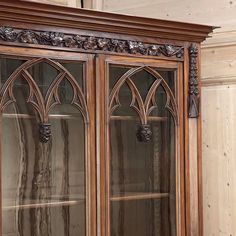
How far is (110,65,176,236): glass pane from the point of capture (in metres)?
2.41

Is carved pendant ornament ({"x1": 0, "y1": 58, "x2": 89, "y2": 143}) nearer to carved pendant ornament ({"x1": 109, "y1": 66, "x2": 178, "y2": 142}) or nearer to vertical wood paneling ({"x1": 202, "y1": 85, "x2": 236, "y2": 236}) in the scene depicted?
carved pendant ornament ({"x1": 109, "y1": 66, "x2": 178, "y2": 142})

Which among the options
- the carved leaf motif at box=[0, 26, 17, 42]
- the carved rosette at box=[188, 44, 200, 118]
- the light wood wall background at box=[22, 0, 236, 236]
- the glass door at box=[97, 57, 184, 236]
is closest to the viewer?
the carved leaf motif at box=[0, 26, 17, 42]

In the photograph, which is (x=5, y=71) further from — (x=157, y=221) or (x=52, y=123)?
(x=157, y=221)

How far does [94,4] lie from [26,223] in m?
1.50

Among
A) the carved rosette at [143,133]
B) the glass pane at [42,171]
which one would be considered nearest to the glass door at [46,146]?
the glass pane at [42,171]

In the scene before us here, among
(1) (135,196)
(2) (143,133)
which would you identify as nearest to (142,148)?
(2) (143,133)

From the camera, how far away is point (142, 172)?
2482 mm

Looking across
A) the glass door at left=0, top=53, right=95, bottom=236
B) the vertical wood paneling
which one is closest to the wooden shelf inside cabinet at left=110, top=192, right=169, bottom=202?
the glass door at left=0, top=53, right=95, bottom=236

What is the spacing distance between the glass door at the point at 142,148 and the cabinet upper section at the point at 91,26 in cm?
9

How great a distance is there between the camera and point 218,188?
2.97 m

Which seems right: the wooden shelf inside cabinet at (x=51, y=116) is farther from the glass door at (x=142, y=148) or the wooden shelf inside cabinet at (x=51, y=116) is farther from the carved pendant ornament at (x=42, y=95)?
the glass door at (x=142, y=148)

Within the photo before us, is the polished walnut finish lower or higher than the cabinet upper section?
lower

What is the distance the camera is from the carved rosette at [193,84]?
255 cm

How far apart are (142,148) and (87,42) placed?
50 centimetres
